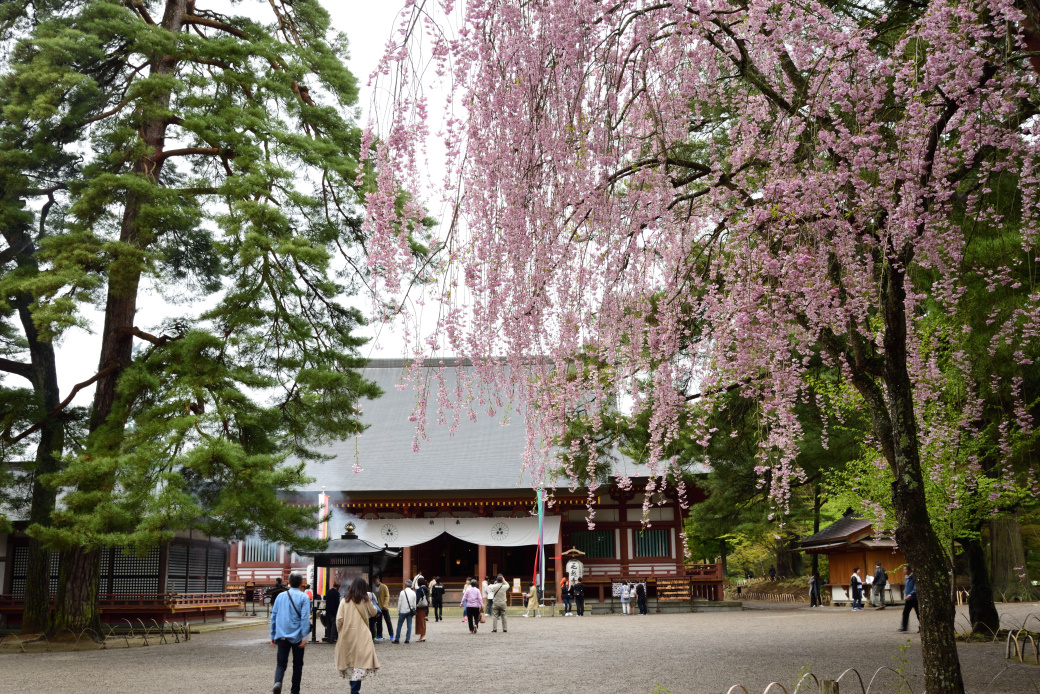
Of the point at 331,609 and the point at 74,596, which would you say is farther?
the point at 74,596

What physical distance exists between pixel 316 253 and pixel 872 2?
712 cm

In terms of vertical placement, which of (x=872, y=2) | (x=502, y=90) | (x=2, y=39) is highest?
(x=2, y=39)

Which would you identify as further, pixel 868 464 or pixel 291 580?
pixel 868 464

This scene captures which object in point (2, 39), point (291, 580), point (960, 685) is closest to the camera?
point (960, 685)

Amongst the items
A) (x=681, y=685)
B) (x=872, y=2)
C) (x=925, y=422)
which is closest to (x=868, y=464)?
(x=925, y=422)

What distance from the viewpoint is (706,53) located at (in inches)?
217

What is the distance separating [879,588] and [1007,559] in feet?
10.7

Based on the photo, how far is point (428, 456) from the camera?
25609 mm

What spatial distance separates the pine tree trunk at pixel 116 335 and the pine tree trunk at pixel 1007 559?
19.3 metres

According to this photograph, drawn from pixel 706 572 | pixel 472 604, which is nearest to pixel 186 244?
pixel 472 604

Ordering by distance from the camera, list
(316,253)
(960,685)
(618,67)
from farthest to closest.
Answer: (316,253) → (960,685) → (618,67)

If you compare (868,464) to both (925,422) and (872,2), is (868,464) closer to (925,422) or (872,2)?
(925,422)

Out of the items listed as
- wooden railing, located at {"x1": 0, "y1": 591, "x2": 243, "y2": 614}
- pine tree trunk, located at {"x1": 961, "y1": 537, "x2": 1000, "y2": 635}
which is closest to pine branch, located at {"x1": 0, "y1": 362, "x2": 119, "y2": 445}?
wooden railing, located at {"x1": 0, "y1": 591, "x2": 243, "y2": 614}

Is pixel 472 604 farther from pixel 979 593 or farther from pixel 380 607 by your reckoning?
pixel 979 593
